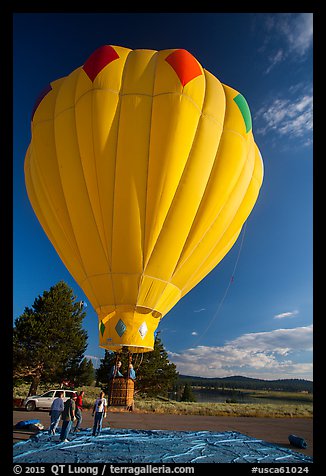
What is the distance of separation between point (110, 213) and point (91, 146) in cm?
176

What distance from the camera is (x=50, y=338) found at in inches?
1036

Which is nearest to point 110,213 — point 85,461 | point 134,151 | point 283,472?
point 134,151

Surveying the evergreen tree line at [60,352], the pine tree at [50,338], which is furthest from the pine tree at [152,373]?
the pine tree at [50,338]

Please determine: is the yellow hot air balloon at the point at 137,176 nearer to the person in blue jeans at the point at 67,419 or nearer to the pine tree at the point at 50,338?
the person in blue jeans at the point at 67,419

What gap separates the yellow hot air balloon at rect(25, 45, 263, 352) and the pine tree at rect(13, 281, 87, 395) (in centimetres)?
1702

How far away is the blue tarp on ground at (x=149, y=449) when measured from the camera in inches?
253

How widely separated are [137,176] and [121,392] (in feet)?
17.1

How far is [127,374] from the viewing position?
30.7ft

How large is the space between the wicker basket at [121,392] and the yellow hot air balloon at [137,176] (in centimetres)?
79

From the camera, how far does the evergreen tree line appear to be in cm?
2512

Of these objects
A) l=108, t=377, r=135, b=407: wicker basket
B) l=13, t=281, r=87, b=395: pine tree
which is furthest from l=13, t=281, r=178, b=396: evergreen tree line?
l=108, t=377, r=135, b=407: wicker basket

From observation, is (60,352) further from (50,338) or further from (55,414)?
(55,414)

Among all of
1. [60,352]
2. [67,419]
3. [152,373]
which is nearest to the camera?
[67,419]

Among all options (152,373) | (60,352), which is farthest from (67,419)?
(152,373)
